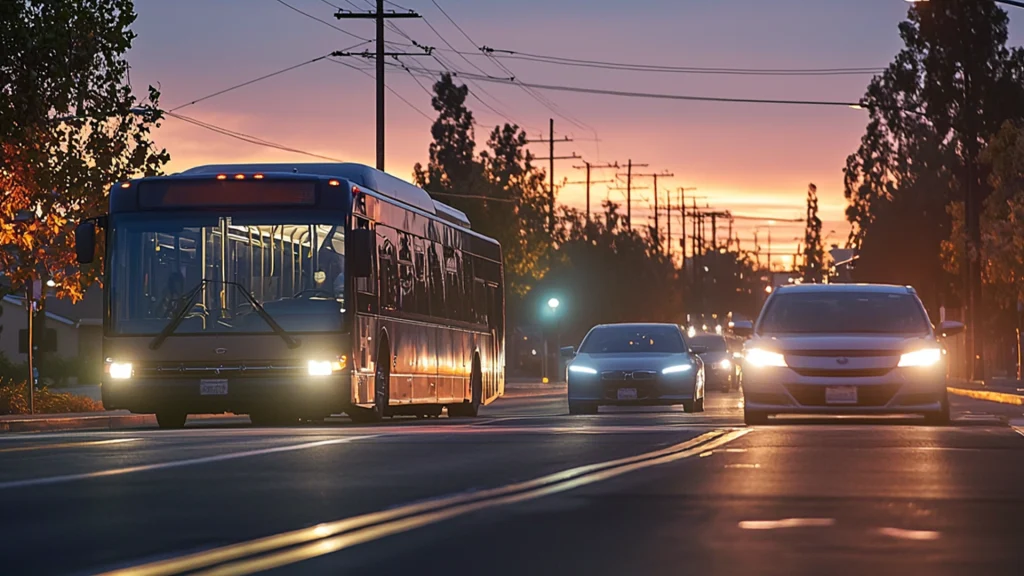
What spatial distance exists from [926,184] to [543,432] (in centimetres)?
8099

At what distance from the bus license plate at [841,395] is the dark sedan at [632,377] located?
30.7 feet

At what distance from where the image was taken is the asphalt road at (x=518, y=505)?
8.50m

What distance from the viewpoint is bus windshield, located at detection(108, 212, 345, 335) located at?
24.4m

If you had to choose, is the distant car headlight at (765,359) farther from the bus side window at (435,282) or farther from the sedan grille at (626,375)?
the sedan grille at (626,375)

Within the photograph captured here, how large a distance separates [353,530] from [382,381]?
17202 millimetres

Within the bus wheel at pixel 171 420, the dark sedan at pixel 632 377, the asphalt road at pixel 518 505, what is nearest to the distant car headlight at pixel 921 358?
the asphalt road at pixel 518 505

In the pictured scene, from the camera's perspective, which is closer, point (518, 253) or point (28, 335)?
point (28, 335)

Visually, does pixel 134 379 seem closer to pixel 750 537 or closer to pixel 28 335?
pixel 28 335

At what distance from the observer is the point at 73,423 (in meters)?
33.2

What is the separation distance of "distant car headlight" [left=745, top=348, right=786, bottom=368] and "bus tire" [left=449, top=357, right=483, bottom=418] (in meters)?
12.1

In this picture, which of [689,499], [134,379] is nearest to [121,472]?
[689,499]

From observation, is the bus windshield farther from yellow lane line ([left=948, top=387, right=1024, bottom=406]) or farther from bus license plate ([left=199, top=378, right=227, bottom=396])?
yellow lane line ([left=948, top=387, right=1024, bottom=406])

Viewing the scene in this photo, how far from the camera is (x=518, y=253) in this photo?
77.2 meters

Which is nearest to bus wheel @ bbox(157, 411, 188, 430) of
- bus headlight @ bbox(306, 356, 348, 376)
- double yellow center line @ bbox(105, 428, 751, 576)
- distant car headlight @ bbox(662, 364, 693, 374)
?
bus headlight @ bbox(306, 356, 348, 376)
